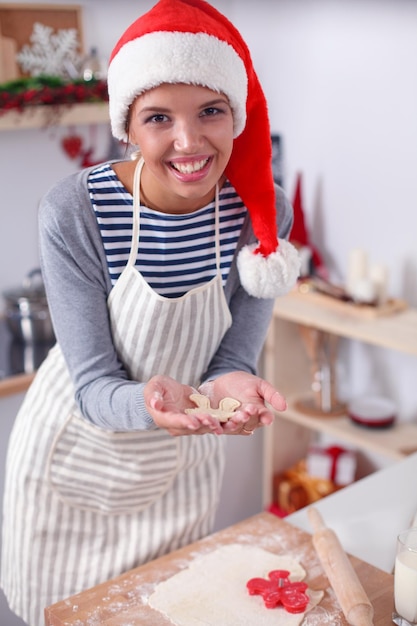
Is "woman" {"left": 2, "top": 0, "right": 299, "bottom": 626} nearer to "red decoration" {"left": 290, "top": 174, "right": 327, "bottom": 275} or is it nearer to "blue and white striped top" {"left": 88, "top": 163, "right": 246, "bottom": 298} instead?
"blue and white striped top" {"left": 88, "top": 163, "right": 246, "bottom": 298}

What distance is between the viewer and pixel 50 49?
2.57m

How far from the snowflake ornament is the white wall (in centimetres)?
10

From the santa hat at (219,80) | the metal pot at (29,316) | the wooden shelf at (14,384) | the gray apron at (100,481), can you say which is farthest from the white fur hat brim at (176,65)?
the metal pot at (29,316)

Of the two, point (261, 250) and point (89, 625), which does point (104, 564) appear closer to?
point (89, 625)

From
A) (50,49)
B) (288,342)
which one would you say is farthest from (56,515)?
(50,49)

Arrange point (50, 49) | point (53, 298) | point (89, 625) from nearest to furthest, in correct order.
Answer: point (89, 625)
point (53, 298)
point (50, 49)

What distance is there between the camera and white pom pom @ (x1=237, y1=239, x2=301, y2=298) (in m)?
1.28

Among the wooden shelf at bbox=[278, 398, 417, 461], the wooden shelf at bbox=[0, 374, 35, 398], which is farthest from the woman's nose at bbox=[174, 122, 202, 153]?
the wooden shelf at bbox=[278, 398, 417, 461]

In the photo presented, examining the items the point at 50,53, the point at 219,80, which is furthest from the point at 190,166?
the point at 50,53

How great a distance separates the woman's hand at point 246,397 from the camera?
1.06 m

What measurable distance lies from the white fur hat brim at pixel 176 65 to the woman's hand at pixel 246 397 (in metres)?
0.38

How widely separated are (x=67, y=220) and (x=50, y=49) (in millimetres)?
1562

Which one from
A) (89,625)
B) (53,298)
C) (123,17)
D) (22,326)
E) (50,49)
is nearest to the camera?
(89,625)

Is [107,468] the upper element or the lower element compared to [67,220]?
lower
